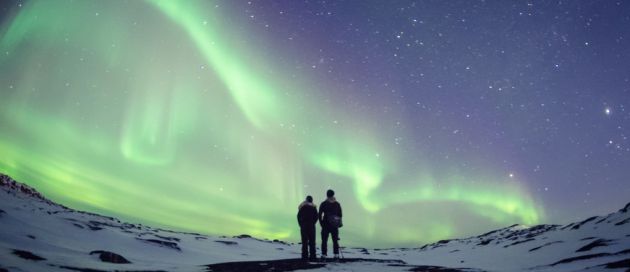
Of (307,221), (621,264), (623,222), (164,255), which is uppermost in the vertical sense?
(623,222)

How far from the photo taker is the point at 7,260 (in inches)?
357

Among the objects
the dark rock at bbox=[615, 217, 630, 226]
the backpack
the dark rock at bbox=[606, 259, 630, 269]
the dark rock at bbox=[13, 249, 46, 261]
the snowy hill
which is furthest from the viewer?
the dark rock at bbox=[615, 217, 630, 226]

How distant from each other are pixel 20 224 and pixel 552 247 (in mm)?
26375

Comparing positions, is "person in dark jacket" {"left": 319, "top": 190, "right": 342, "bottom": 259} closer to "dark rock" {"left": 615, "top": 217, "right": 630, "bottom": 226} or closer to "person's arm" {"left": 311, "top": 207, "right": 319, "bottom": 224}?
"person's arm" {"left": 311, "top": 207, "right": 319, "bottom": 224}

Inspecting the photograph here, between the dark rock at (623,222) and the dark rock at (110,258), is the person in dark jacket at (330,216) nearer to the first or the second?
the dark rock at (110,258)

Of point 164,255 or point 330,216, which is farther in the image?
point 164,255

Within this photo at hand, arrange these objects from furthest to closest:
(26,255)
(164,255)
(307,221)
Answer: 1. (164,255)
2. (307,221)
3. (26,255)

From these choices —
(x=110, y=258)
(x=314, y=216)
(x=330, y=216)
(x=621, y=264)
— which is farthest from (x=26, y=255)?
(x=621, y=264)

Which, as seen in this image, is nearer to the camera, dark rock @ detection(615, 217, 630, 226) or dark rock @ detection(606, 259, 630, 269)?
dark rock @ detection(606, 259, 630, 269)

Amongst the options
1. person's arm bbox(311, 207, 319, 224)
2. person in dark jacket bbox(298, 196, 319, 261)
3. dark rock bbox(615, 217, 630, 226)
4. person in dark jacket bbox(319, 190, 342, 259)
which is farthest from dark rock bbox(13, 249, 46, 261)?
dark rock bbox(615, 217, 630, 226)

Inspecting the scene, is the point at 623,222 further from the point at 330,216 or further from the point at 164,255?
the point at 164,255

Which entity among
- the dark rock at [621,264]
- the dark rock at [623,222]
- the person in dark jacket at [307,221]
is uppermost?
the dark rock at [623,222]

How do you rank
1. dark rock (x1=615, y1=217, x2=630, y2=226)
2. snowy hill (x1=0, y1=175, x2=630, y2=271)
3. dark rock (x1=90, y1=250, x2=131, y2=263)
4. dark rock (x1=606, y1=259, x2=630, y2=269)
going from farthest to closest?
dark rock (x1=615, y1=217, x2=630, y2=226)
dark rock (x1=90, y1=250, x2=131, y2=263)
snowy hill (x1=0, y1=175, x2=630, y2=271)
dark rock (x1=606, y1=259, x2=630, y2=269)

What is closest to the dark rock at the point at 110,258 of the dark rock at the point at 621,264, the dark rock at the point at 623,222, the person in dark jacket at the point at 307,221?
the person in dark jacket at the point at 307,221
